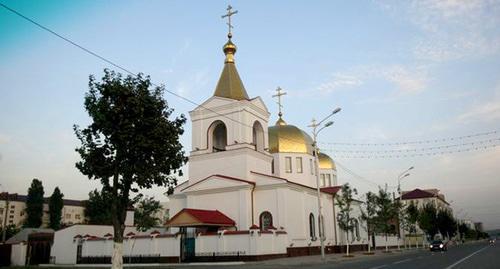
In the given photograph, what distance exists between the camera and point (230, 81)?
4122cm

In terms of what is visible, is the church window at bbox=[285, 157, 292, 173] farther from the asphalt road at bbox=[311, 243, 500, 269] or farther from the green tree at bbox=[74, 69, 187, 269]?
the green tree at bbox=[74, 69, 187, 269]

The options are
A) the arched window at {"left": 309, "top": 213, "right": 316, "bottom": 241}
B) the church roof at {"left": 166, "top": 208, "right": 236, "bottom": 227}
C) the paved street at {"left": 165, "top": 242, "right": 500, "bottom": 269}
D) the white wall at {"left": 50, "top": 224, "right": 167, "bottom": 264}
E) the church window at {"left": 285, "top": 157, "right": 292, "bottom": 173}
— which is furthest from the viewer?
the church window at {"left": 285, "top": 157, "right": 292, "bottom": 173}

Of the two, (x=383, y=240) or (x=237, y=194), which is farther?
(x=383, y=240)

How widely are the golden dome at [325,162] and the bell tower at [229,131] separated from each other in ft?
55.1

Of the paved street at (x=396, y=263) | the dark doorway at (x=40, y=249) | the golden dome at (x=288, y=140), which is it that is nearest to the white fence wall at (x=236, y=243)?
the paved street at (x=396, y=263)

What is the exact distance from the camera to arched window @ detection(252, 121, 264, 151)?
41.5m

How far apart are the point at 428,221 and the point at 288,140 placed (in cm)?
4206

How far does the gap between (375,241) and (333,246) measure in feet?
53.4

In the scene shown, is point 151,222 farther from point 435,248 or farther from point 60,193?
point 60,193

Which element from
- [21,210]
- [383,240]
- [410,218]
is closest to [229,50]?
[383,240]

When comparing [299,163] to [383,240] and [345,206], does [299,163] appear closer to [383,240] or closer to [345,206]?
[345,206]

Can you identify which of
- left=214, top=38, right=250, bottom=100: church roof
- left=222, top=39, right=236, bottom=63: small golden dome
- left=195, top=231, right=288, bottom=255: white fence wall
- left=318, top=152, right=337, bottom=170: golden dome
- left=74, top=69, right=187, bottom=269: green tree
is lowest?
left=195, top=231, right=288, bottom=255: white fence wall

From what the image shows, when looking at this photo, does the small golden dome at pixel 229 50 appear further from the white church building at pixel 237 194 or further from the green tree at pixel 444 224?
the green tree at pixel 444 224

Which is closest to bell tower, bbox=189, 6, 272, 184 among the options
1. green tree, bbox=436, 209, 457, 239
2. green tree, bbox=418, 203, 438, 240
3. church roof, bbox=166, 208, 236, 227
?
church roof, bbox=166, 208, 236, 227
